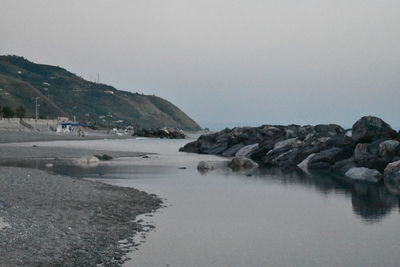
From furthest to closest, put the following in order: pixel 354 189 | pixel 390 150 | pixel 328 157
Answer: pixel 328 157, pixel 390 150, pixel 354 189

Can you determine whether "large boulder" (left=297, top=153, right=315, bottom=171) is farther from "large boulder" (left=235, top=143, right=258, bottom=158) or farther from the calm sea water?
"large boulder" (left=235, top=143, right=258, bottom=158)

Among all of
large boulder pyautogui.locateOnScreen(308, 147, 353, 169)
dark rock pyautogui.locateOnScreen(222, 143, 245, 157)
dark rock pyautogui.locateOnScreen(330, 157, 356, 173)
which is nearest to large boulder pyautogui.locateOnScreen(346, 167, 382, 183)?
dark rock pyautogui.locateOnScreen(330, 157, 356, 173)

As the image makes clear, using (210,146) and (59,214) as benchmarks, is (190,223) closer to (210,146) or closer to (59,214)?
(59,214)

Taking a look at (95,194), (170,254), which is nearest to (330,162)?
(95,194)

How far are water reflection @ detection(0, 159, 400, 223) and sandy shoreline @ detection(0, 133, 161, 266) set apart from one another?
815 centimetres

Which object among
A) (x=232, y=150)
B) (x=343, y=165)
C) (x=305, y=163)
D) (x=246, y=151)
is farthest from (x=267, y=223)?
(x=232, y=150)

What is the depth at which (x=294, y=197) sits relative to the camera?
1004 inches

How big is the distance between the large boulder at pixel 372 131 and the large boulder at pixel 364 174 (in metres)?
6.95

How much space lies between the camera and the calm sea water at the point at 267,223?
1352 cm

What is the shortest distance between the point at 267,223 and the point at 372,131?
27856mm

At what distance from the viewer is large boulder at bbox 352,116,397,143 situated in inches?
1699

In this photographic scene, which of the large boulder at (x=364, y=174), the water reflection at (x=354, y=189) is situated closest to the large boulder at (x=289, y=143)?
the water reflection at (x=354, y=189)

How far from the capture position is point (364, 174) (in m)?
35.7

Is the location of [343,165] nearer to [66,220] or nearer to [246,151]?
[246,151]
